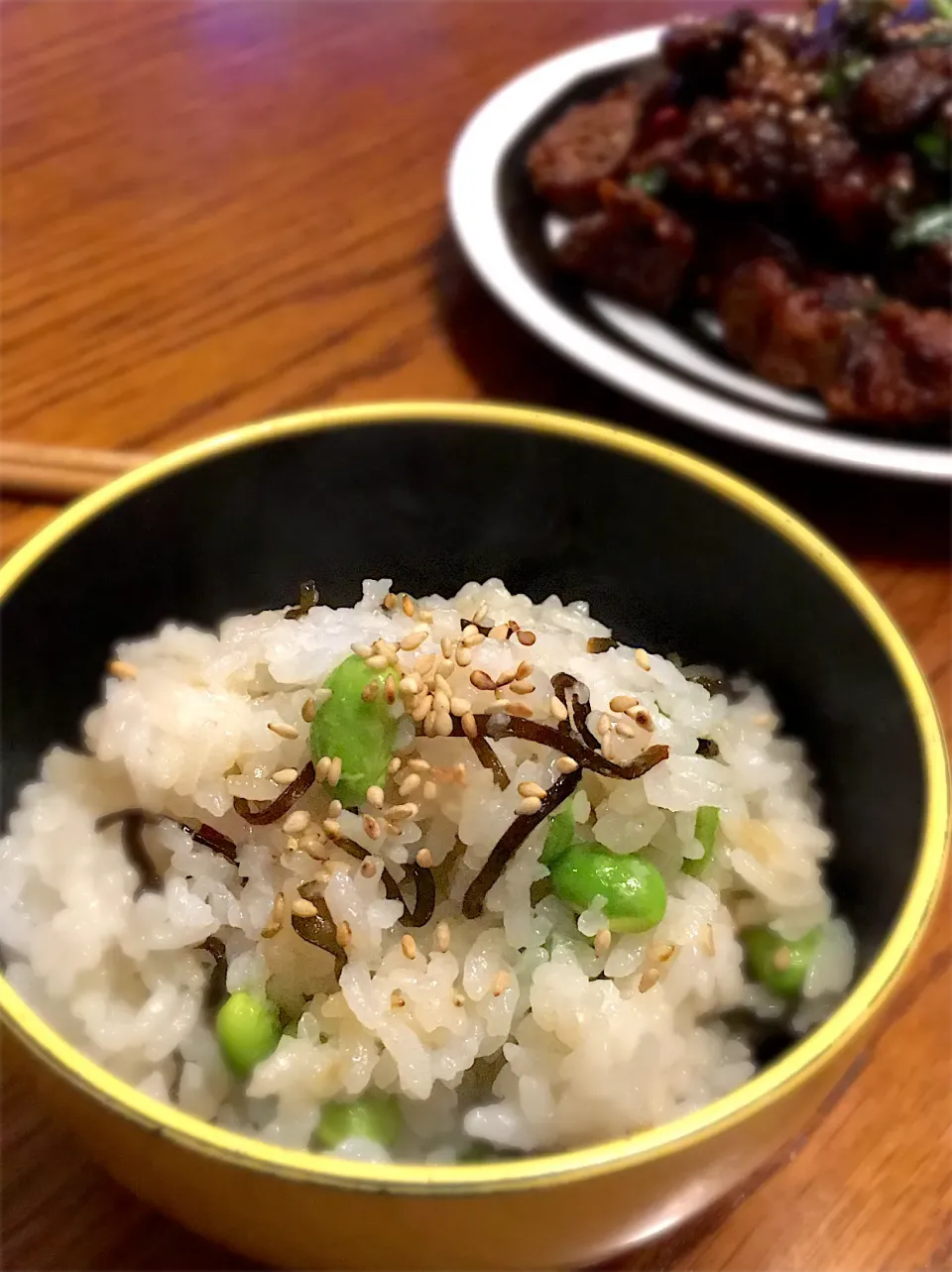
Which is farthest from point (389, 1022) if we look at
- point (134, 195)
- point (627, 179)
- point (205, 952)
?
point (134, 195)

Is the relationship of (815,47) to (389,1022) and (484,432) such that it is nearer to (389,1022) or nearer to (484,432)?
(484,432)

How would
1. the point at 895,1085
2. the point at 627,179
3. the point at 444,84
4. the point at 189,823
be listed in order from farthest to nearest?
1. the point at 444,84
2. the point at 627,179
3. the point at 895,1085
4. the point at 189,823

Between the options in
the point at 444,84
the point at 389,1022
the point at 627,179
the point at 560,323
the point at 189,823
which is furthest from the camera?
the point at 444,84

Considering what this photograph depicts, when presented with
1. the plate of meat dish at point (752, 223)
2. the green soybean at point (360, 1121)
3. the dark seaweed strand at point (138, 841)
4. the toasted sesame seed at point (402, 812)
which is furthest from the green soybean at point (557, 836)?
the plate of meat dish at point (752, 223)

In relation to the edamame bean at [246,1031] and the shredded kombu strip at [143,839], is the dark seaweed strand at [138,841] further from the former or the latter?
the edamame bean at [246,1031]

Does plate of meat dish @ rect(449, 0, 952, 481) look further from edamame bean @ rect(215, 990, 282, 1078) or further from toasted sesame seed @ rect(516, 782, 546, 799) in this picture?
edamame bean @ rect(215, 990, 282, 1078)

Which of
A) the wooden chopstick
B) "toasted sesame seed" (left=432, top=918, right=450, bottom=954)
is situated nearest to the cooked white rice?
"toasted sesame seed" (left=432, top=918, right=450, bottom=954)
